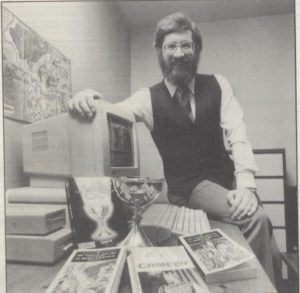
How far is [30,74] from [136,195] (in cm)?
51

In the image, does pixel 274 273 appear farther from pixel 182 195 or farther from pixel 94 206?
pixel 94 206

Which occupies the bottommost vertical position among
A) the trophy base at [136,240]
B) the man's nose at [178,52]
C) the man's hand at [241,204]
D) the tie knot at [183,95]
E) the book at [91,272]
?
the book at [91,272]

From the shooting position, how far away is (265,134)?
96cm

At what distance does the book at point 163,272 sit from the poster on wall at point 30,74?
0.54 m

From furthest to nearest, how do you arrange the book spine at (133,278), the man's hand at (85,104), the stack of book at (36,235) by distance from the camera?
1. the man's hand at (85,104)
2. the stack of book at (36,235)
3. the book spine at (133,278)

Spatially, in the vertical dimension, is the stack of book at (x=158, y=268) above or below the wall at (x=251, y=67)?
below

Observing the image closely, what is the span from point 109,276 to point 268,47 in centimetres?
80

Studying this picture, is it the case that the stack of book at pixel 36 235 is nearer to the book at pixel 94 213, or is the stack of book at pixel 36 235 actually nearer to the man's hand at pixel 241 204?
the book at pixel 94 213

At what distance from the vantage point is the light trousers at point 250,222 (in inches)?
29.4

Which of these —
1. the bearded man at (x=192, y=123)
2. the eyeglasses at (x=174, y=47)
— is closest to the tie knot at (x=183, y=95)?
the bearded man at (x=192, y=123)

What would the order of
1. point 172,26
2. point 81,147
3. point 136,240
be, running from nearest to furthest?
1. point 136,240
2. point 81,147
3. point 172,26

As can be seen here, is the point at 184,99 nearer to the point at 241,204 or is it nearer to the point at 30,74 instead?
the point at 241,204

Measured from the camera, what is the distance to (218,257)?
50 cm

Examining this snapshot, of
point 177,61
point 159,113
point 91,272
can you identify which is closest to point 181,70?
point 177,61
